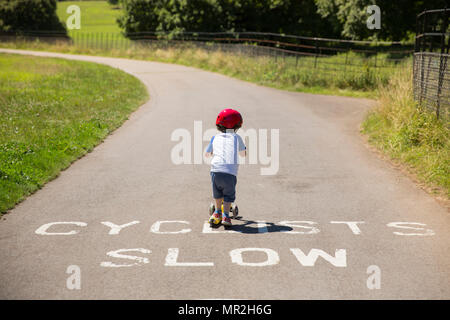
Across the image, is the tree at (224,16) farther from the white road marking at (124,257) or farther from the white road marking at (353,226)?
the white road marking at (124,257)

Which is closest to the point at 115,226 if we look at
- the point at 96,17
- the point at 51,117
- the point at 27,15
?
the point at 51,117

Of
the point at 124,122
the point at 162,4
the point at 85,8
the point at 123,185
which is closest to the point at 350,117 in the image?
the point at 124,122

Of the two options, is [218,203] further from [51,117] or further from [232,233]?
[51,117]

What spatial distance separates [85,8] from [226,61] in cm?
8822

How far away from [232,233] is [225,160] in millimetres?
875

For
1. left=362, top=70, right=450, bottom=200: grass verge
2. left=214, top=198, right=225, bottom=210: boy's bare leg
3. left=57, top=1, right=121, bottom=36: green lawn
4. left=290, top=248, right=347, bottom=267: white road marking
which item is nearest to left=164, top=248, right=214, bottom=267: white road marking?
left=290, top=248, right=347, bottom=267: white road marking

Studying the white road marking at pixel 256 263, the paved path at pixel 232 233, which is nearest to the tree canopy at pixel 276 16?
the paved path at pixel 232 233

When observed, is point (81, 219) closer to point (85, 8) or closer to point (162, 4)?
point (162, 4)

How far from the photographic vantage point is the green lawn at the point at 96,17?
276ft

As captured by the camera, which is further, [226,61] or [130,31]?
[130,31]

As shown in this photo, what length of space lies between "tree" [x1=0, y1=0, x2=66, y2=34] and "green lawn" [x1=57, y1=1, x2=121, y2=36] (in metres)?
15.9

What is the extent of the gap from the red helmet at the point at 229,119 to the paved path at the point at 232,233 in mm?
1261
